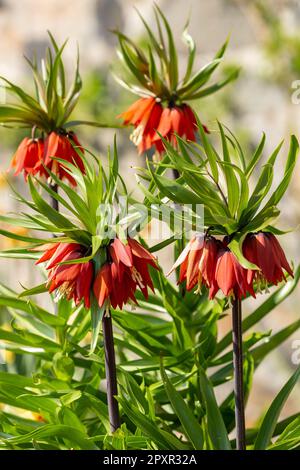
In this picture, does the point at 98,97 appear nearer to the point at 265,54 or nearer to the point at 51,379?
the point at 265,54

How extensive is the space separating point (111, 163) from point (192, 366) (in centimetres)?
40

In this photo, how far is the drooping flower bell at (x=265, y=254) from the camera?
880mm

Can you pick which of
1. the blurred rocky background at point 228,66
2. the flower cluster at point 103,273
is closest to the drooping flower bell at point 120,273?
the flower cluster at point 103,273

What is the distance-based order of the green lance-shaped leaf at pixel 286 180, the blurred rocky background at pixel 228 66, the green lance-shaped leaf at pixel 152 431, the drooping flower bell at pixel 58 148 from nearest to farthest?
the green lance-shaped leaf at pixel 286 180
the green lance-shaped leaf at pixel 152 431
the drooping flower bell at pixel 58 148
the blurred rocky background at pixel 228 66

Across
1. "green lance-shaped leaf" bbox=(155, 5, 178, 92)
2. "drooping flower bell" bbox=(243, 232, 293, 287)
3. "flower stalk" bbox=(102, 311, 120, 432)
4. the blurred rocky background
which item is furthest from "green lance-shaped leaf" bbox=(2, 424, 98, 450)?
the blurred rocky background

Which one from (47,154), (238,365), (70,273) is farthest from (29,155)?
(238,365)

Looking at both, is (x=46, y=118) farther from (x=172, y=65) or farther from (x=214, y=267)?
(x=214, y=267)

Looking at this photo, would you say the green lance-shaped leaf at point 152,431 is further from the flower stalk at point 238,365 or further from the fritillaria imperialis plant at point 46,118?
the fritillaria imperialis plant at point 46,118

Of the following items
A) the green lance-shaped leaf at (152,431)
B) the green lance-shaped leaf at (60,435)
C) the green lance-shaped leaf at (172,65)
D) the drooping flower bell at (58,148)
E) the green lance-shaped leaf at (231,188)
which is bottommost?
the green lance-shaped leaf at (60,435)

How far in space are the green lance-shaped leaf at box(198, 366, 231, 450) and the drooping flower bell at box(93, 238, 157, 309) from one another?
20cm

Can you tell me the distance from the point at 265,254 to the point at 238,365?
0.45 ft

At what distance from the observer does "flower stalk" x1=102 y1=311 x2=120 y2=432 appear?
0.94m

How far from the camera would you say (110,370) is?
3.13 feet

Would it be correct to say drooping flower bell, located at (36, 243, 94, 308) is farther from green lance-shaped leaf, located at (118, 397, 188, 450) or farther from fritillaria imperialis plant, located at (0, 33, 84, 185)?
fritillaria imperialis plant, located at (0, 33, 84, 185)
